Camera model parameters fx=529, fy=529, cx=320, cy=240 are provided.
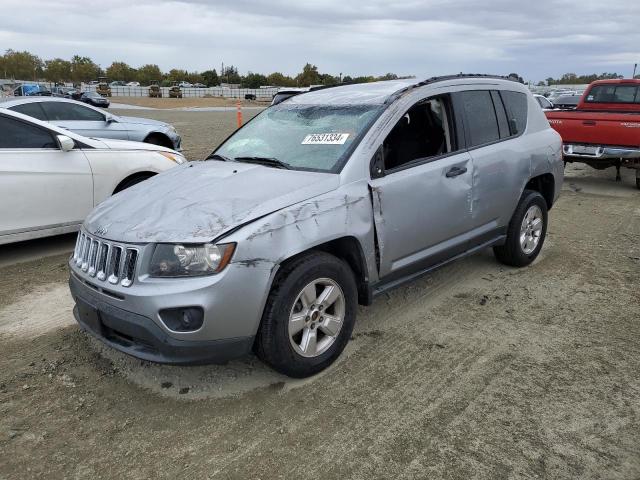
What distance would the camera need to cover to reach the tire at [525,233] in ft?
15.9

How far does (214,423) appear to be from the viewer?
2.88m

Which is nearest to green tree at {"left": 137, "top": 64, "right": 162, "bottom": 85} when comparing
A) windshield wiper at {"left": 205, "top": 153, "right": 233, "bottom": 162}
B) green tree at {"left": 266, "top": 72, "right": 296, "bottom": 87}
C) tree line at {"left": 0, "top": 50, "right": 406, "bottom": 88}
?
tree line at {"left": 0, "top": 50, "right": 406, "bottom": 88}

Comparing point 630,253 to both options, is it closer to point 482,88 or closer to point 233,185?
point 482,88

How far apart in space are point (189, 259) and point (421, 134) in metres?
2.25

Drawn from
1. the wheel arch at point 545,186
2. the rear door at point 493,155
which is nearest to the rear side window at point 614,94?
the wheel arch at point 545,186

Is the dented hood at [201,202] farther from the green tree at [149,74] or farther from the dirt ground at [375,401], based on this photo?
the green tree at [149,74]

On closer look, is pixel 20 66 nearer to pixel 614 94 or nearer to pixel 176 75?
pixel 176 75

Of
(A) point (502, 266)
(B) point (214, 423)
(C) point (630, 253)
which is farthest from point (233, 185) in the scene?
(C) point (630, 253)

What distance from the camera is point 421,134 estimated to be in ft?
13.7

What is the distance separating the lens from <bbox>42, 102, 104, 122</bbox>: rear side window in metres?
9.19

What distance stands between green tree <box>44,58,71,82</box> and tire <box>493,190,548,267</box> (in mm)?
137605

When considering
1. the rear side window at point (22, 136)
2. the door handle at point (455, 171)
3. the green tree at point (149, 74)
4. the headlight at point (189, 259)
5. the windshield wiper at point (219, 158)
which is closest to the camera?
the headlight at point (189, 259)

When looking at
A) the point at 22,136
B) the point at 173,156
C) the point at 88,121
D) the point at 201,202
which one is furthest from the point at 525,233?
the point at 88,121

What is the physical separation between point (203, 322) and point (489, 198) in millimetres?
2722
